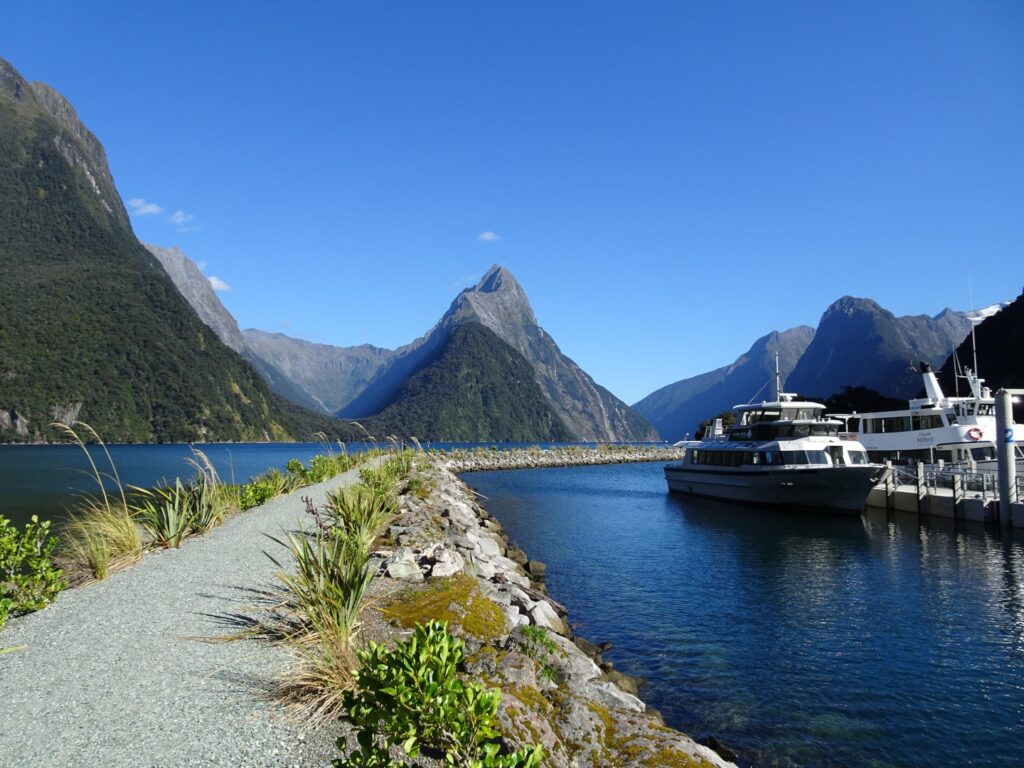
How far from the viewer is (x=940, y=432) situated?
36.9 m

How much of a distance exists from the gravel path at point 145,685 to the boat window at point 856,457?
31752 mm

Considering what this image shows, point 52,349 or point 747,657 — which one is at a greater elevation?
point 52,349

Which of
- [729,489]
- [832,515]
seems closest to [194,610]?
[832,515]

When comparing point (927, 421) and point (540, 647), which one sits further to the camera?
point (927, 421)

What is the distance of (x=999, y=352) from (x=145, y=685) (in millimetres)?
102157

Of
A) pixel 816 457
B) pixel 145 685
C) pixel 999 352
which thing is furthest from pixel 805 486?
pixel 999 352

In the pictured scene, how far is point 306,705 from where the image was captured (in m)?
4.84

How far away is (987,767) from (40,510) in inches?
1267

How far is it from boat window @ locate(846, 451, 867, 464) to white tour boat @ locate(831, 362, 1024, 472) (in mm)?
5980

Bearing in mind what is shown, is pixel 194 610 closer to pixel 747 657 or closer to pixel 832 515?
pixel 747 657

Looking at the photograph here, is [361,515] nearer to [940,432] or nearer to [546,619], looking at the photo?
[546,619]

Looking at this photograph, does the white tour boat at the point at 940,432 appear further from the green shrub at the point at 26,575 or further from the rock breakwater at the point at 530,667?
the green shrub at the point at 26,575

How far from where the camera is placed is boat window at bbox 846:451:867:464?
3222cm

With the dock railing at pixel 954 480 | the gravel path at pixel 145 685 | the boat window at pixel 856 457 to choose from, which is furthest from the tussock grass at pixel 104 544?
the boat window at pixel 856 457
